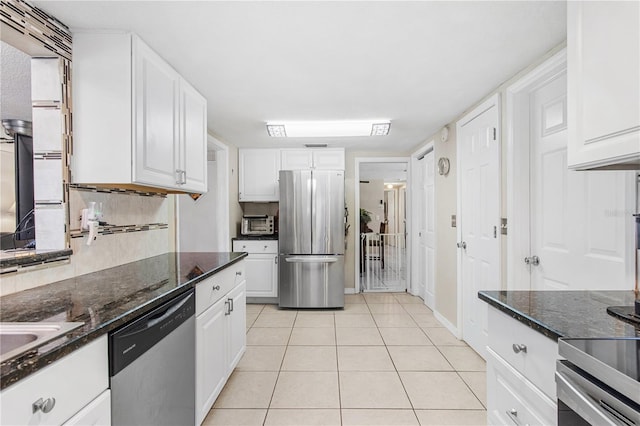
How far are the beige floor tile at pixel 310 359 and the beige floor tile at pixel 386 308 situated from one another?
1224mm

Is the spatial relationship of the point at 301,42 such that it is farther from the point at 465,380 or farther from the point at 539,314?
the point at 465,380

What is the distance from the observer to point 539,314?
1092mm

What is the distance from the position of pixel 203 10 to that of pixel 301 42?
517 millimetres

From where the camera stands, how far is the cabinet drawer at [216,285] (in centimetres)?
170

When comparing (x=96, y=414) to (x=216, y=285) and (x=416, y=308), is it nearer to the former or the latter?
(x=216, y=285)

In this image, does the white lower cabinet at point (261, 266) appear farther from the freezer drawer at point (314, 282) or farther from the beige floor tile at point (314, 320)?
the beige floor tile at point (314, 320)

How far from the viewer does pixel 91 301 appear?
123 cm

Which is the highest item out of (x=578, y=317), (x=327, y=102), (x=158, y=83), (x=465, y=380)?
(x=327, y=102)

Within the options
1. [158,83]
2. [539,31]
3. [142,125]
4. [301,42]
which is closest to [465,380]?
[539,31]

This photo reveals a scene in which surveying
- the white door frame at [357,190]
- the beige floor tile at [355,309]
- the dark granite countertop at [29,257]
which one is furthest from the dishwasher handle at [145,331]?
the white door frame at [357,190]

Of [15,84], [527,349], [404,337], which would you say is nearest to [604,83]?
[527,349]

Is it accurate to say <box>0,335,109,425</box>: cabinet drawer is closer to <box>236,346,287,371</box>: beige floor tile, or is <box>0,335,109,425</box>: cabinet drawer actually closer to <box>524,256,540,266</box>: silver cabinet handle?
<box>236,346,287,371</box>: beige floor tile

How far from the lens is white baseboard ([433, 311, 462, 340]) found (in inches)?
118

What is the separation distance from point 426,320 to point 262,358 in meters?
1.93
